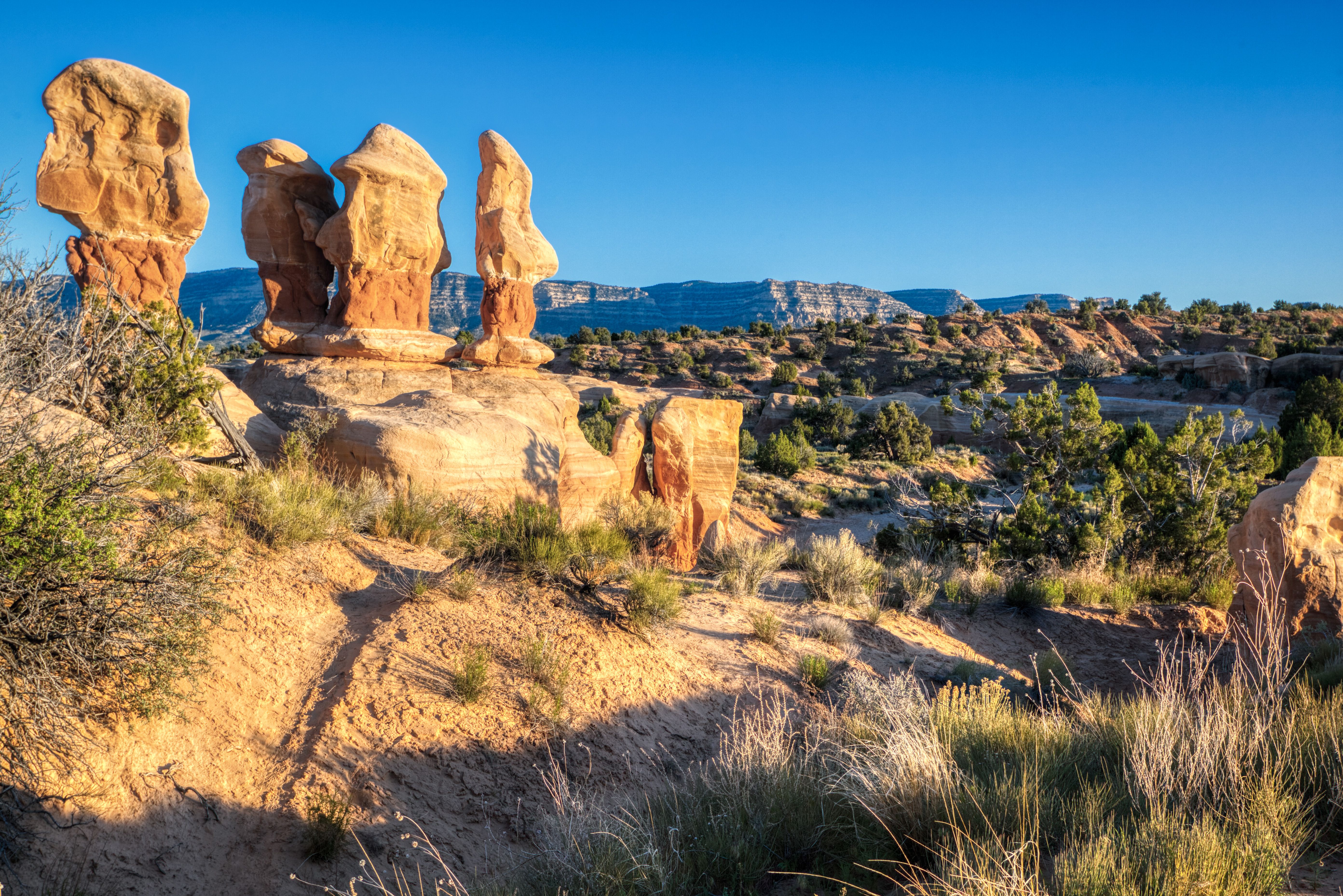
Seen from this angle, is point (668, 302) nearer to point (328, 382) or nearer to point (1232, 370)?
point (1232, 370)

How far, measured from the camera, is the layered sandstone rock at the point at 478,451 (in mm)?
10016

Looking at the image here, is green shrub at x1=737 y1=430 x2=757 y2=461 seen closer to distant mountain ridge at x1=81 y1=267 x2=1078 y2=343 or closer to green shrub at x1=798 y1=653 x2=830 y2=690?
green shrub at x1=798 y1=653 x2=830 y2=690

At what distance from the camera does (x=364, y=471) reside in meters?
9.81

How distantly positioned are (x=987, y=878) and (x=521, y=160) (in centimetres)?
1749

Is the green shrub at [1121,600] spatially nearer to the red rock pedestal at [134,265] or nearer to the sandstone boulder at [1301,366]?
the red rock pedestal at [134,265]

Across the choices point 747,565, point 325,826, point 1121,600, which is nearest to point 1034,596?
point 1121,600

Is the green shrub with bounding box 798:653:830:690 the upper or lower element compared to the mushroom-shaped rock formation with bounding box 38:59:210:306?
lower

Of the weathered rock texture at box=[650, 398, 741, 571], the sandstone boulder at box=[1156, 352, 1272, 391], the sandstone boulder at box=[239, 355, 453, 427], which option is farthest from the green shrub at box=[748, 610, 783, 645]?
the sandstone boulder at box=[1156, 352, 1272, 391]

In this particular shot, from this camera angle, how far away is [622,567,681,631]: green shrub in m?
7.48

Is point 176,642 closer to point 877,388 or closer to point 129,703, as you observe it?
point 129,703

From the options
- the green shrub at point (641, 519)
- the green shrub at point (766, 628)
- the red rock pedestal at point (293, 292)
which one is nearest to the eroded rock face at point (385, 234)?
the red rock pedestal at point (293, 292)

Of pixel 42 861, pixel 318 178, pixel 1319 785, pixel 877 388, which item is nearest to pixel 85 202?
pixel 318 178

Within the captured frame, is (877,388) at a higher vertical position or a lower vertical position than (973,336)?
lower

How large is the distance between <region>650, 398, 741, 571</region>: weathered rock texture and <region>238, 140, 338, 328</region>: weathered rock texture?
9.45 m
